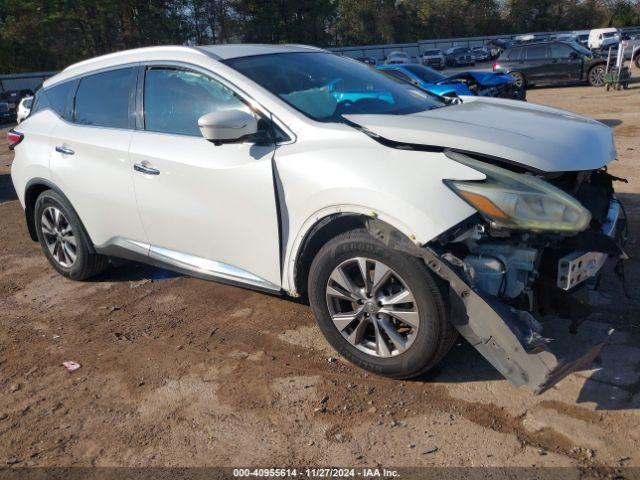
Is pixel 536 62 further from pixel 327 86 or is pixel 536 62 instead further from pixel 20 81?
pixel 20 81

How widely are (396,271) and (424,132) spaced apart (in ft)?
2.35

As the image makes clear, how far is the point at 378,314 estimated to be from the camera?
3.10m

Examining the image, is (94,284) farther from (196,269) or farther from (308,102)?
(308,102)

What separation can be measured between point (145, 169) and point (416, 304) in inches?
81.0

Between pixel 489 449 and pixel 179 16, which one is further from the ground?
pixel 179 16

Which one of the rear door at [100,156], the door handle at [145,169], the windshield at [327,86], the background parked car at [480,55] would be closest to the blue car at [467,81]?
the windshield at [327,86]

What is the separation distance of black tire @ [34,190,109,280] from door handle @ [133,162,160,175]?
1.02 meters

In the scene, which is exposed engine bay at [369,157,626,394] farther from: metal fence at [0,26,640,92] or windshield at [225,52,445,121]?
metal fence at [0,26,640,92]

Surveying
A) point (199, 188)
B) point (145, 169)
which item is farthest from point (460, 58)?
point (199, 188)

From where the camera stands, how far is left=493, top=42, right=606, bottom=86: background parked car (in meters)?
20.1

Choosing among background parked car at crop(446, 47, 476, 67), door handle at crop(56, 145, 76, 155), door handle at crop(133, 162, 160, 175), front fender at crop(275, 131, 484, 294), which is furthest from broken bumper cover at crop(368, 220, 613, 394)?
background parked car at crop(446, 47, 476, 67)

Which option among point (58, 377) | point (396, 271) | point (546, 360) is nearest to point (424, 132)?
point (396, 271)

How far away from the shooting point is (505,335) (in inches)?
104

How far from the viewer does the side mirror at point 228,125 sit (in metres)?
3.18
